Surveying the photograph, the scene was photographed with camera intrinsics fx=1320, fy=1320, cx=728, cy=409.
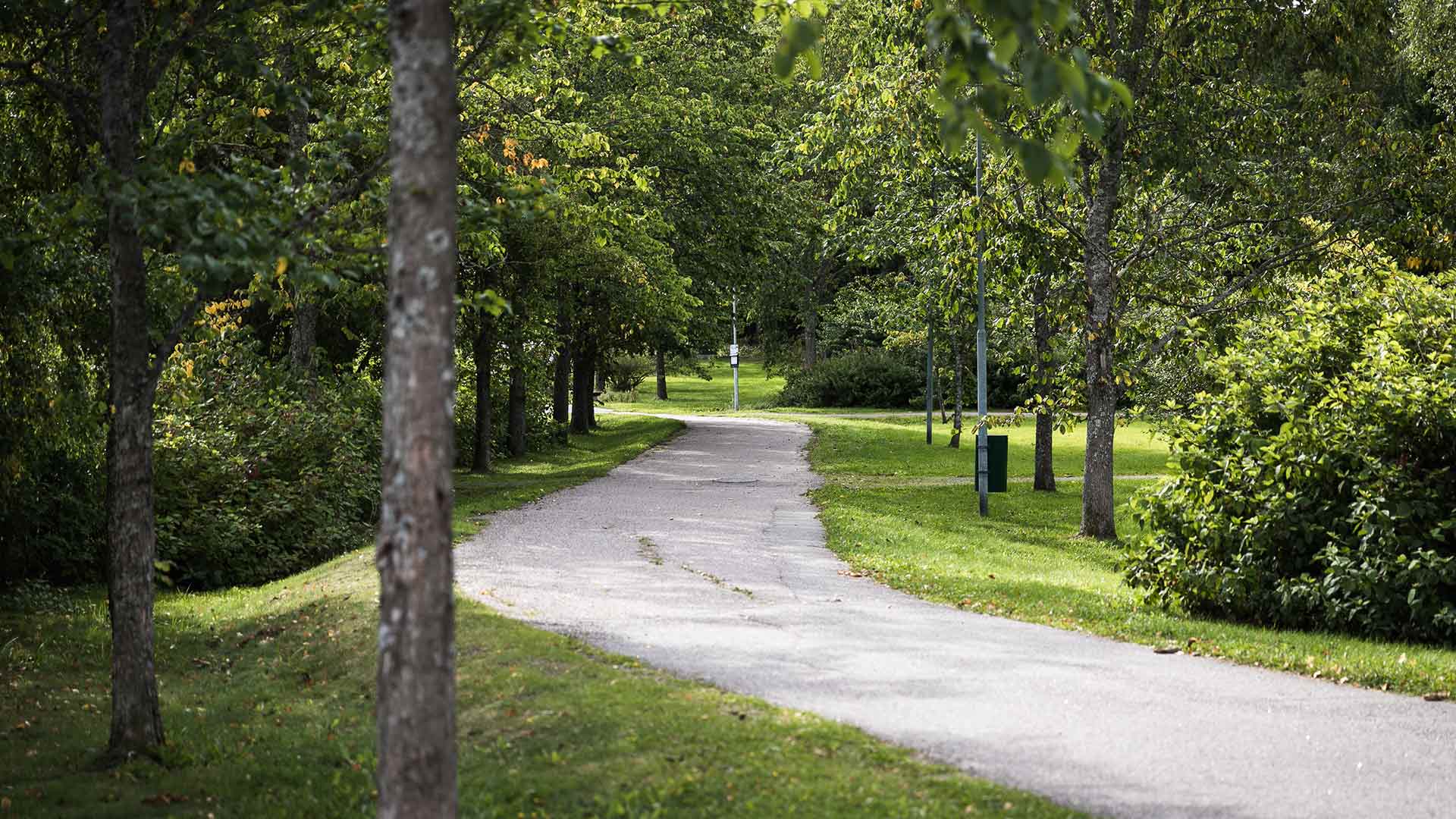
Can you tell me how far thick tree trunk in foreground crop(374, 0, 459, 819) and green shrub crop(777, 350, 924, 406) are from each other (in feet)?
162

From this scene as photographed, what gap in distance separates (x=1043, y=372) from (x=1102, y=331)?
1.27 m

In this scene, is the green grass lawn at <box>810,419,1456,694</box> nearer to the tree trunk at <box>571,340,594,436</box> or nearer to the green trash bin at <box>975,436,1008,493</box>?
the green trash bin at <box>975,436,1008,493</box>

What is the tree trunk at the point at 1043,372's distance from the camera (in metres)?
17.9

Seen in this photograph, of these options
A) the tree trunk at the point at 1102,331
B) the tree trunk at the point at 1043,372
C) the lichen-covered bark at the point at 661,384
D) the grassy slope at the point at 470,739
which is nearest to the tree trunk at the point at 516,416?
the tree trunk at the point at 1043,372

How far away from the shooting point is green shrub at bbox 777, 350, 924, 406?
177 ft

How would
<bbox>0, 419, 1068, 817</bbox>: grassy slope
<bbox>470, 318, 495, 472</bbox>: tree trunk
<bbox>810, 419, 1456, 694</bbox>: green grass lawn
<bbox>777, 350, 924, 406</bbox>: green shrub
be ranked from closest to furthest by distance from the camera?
<bbox>0, 419, 1068, 817</bbox>: grassy slope
<bbox>810, 419, 1456, 694</bbox>: green grass lawn
<bbox>470, 318, 495, 472</bbox>: tree trunk
<bbox>777, 350, 924, 406</bbox>: green shrub

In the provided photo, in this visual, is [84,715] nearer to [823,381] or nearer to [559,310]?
[559,310]

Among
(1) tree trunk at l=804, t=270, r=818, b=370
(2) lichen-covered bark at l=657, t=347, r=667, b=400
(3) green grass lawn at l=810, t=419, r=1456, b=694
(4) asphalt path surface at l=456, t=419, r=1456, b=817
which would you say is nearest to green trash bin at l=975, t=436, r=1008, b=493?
(3) green grass lawn at l=810, t=419, r=1456, b=694

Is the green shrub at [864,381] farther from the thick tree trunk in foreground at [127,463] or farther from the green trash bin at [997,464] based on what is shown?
the thick tree trunk in foreground at [127,463]

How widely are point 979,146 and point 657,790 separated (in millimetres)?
14581

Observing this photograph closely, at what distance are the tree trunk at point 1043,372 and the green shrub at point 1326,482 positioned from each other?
5235mm

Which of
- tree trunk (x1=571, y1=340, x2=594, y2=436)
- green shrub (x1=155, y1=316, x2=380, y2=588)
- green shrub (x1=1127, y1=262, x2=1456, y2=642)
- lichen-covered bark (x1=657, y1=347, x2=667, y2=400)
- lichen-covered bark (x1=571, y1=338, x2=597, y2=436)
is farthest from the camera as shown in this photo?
lichen-covered bark (x1=657, y1=347, x2=667, y2=400)

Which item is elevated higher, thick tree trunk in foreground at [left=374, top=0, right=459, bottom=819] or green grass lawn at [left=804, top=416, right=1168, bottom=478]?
thick tree trunk in foreground at [left=374, top=0, right=459, bottom=819]

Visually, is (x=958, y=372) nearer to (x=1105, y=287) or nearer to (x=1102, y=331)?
(x=1105, y=287)
